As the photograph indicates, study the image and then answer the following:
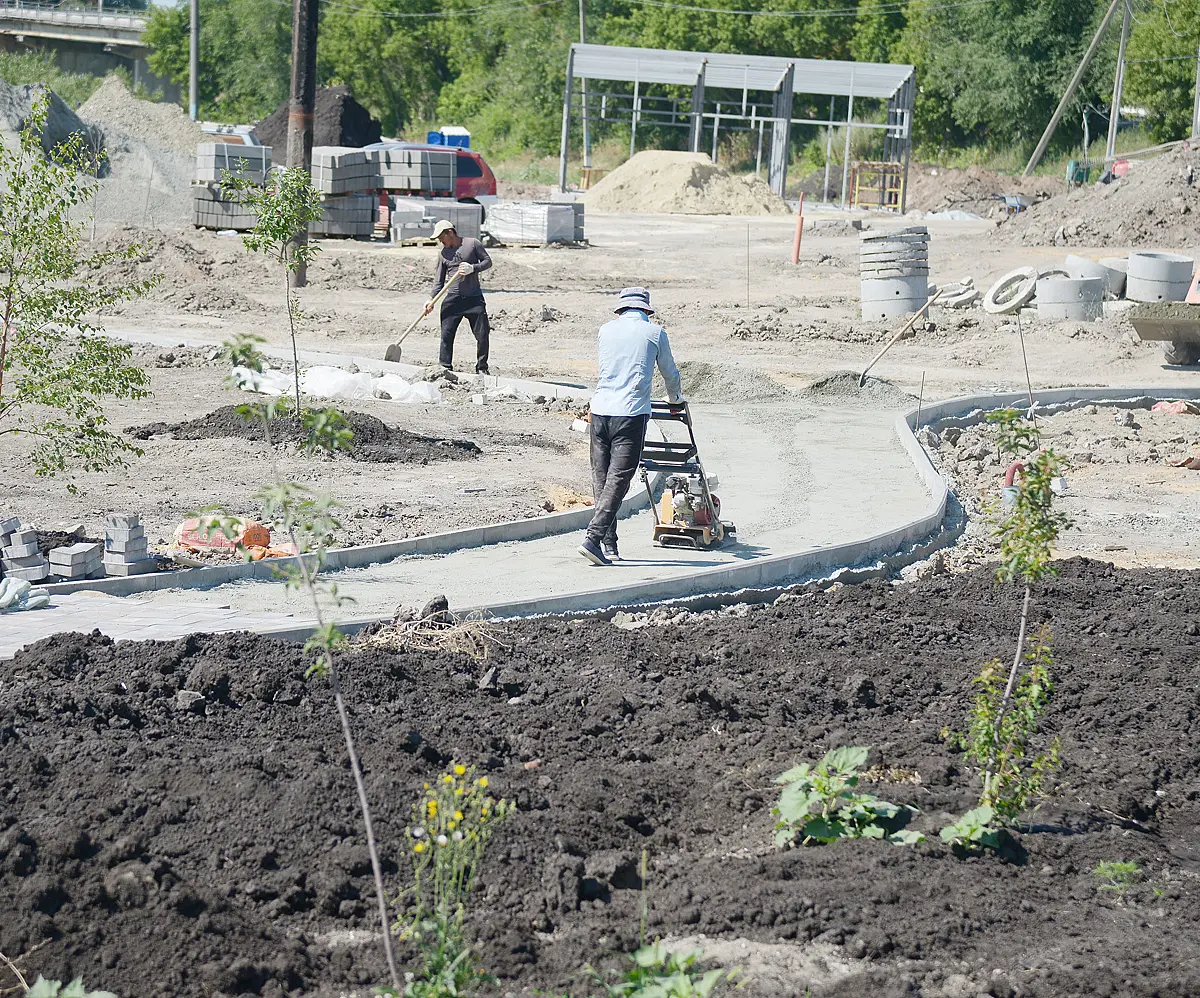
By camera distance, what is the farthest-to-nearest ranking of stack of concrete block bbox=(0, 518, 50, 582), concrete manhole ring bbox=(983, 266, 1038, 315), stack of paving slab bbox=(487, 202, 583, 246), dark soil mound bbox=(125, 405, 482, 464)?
stack of paving slab bbox=(487, 202, 583, 246) < concrete manhole ring bbox=(983, 266, 1038, 315) < dark soil mound bbox=(125, 405, 482, 464) < stack of concrete block bbox=(0, 518, 50, 582)

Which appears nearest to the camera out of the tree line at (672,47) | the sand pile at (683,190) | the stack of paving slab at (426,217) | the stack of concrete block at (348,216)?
the stack of paving slab at (426,217)

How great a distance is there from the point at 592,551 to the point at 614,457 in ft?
1.96

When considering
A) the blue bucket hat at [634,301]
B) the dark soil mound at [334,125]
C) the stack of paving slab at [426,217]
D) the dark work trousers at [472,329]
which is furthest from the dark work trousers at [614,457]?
the dark soil mound at [334,125]

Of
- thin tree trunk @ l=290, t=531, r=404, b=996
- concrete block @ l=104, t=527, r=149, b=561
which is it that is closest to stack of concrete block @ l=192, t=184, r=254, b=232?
concrete block @ l=104, t=527, r=149, b=561

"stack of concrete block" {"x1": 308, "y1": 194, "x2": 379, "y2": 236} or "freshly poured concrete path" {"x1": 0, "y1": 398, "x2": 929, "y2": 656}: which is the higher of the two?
"stack of concrete block" {"x1": 308, "y1": 194, "x2": 379, "y2": 236}

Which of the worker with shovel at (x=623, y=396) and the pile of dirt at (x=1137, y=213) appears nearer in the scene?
the worker with shovel at (x=623, y=396)

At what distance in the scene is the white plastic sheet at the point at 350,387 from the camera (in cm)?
1466

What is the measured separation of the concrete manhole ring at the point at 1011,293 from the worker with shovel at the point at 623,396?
1439 centimetres

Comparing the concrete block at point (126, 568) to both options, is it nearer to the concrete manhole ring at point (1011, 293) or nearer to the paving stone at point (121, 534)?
the paving stone at point (121, 534)

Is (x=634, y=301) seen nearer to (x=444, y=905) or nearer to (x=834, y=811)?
(x=834, y=811)

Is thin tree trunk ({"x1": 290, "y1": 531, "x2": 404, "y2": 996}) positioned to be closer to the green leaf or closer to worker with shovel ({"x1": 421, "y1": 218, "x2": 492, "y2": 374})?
the green leaf

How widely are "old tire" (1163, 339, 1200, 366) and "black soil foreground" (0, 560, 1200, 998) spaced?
12.2 m

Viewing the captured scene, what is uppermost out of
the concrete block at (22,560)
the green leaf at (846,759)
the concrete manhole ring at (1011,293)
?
the concrete manhole ring at (1011,293)

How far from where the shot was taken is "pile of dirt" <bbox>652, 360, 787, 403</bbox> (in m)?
15.7
